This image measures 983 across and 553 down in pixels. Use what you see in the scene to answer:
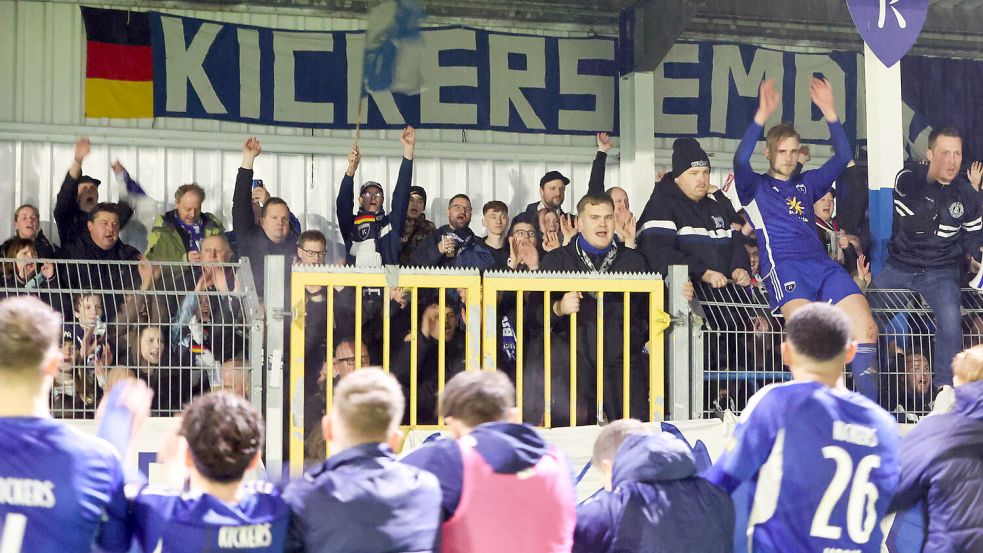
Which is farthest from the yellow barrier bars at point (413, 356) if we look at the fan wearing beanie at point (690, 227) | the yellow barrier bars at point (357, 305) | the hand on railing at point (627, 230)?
the hand on railing at point (627, 230)

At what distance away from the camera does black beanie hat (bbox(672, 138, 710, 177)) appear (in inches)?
424

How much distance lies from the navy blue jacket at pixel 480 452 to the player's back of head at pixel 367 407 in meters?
0.24

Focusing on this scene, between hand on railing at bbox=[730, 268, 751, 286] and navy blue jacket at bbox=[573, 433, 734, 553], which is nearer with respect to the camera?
navy blue jacket at bbox=[573, 433, 734, 553]

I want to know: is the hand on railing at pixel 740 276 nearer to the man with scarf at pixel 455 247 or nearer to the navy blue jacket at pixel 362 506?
the man with scarf at pixel 455 247

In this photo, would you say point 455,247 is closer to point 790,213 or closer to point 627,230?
point 627,230

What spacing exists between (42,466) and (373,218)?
727 centimetres

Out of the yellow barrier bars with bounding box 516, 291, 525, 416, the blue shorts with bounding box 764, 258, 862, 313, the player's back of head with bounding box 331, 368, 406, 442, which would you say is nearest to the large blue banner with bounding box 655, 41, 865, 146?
the blue shorts with bounding box 764, 258, 862, 313

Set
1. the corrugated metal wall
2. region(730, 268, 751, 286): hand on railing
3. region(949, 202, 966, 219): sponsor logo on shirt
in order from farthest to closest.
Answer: the corrugated metal wall, region(949, 202, 966, 219): sponsor logo on shirt, region(730, 268, 751, 286): hand on railing

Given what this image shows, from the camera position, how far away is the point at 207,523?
3.62 metres

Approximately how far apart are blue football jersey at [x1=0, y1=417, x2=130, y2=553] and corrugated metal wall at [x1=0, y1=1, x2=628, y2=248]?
800 cm

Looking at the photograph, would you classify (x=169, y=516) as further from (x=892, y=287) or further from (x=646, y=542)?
(x=892, y=287)

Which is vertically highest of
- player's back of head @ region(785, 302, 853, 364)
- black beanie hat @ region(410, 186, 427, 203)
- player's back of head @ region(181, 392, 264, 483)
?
black beanie hat @ region(410, 186, 427, 203)

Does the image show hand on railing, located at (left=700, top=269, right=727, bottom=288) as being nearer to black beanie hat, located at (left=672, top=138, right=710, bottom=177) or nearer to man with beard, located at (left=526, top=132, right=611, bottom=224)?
black beanie hat, located at (left=672, top=138, right=710, bottom=177)

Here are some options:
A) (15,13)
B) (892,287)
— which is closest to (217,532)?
(892,287)
